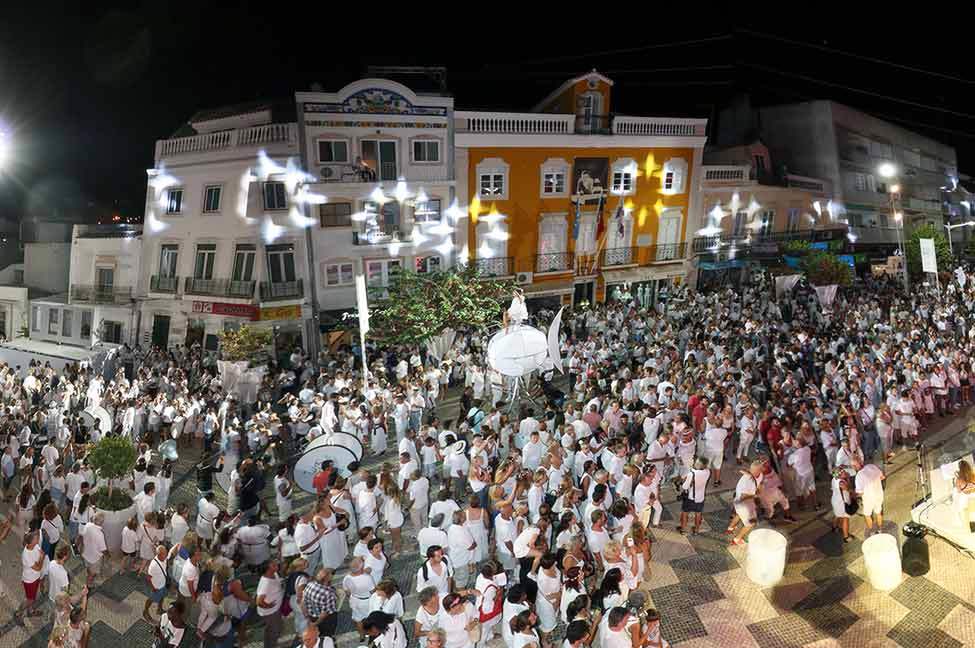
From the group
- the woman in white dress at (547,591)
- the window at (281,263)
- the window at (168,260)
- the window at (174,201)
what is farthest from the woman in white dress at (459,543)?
the window at (174,201)

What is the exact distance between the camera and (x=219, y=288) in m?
22.7

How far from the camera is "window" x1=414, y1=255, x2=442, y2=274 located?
2500 centimetres

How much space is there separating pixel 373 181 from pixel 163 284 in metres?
9.08

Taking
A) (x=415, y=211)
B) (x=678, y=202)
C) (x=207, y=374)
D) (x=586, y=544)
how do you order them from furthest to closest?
(x=678, y=202) → (x=415, y=211) → (x=207, y=374) → (x=586, y=544)

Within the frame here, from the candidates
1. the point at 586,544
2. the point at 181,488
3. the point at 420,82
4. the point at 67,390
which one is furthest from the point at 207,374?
the point at 420,82

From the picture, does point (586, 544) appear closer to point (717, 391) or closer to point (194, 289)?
point (717, 391)

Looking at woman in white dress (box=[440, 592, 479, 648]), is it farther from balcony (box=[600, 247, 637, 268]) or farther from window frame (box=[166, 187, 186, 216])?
balcony (box=[600, 247, 637, 268])

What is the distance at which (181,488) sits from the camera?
12734mm

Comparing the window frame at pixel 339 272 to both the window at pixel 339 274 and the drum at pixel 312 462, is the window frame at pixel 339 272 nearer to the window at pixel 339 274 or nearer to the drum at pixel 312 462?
the window at pixel 339 274

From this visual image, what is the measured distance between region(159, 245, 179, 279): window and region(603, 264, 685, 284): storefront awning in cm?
1823

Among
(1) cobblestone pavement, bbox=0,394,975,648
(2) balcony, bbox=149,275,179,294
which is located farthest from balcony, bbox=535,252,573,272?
(1) cobblestone pavement, bbox=0,394,975,648

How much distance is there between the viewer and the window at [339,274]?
23344mm

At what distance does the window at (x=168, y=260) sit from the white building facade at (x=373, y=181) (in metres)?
5.78

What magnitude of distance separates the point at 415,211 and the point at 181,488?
1465 centimetres
